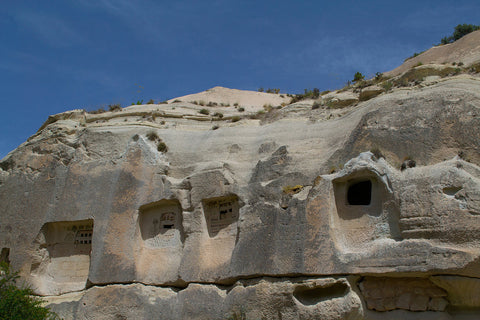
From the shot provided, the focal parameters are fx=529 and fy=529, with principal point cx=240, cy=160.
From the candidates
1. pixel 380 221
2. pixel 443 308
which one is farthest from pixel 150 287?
pixel 443 308

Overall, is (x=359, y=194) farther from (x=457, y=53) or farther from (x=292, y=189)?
(x=457, y=53)

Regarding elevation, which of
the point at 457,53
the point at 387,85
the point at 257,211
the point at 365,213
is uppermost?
A: the point at 457,53

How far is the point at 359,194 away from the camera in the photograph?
10.0 metres

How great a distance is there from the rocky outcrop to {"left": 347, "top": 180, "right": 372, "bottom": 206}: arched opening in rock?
27mm

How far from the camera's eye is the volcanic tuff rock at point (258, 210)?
8.54 m

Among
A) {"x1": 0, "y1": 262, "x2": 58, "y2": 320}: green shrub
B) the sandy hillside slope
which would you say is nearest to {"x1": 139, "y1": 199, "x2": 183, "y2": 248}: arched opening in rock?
{"x1": 0, "y1": 262, "x2": 58, "y2": 320}: green shrub

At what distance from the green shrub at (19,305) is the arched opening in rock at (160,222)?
2580mm

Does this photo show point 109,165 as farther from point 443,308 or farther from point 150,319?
point 443,308

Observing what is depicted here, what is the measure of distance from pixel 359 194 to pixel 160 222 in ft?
14.7

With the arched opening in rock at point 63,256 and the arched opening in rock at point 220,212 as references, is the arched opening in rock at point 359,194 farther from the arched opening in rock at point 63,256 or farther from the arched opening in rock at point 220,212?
the arched opening in rock at point 63,256

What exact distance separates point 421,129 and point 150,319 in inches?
250

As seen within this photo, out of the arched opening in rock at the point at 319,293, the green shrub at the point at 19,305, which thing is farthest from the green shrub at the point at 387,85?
the green shrub at the point at 19,305

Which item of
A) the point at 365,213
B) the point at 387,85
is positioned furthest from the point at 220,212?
the point at 387,85

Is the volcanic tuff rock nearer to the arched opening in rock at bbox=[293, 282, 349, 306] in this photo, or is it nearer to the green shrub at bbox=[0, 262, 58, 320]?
the arched opening in rock at bbox=[293, 282, 349, 306]
